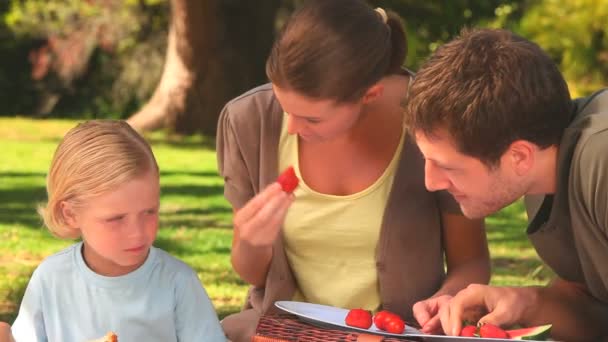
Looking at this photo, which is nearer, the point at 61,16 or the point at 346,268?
the point at 346,268

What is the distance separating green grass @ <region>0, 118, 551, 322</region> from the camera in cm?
609

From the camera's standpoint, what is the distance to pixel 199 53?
15812mm

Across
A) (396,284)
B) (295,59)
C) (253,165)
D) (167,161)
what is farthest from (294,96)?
(167,161)

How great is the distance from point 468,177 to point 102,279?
1106mm

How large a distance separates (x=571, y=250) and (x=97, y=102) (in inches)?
685

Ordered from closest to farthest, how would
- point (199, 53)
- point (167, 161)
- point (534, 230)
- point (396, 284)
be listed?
point (534, 230)
point (396, 284)
point (167, 161)
point (199, 53)

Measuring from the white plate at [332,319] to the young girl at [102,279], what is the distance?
0.28 metres

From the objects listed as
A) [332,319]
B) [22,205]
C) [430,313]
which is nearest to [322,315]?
[332,319]

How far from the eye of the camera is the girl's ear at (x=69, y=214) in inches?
129

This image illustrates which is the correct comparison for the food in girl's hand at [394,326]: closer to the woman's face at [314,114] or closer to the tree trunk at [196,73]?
the woman's face at [314,114]

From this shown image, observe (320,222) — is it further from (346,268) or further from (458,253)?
(458,253)

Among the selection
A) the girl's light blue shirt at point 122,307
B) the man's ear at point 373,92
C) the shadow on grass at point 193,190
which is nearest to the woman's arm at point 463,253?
the man's ear at point 373,92

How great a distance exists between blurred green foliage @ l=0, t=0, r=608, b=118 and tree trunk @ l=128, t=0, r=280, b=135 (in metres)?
2.29

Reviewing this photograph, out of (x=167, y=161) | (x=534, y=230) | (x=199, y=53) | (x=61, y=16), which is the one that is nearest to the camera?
(x=534, y=230)
